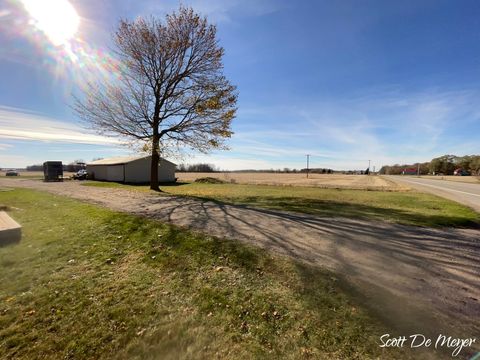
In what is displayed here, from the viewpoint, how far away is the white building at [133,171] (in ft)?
115

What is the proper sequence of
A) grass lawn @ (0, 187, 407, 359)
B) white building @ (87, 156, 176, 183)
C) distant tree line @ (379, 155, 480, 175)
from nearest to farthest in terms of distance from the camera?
grass lawn @ (0, 187, 407, 359)
white building @ (87, 156, 176, 183)
distant tree line @ (379, 155, 480, 175)

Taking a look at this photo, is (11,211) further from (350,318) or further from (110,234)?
(350,318)

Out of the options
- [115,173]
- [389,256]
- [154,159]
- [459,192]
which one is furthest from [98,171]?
[459,192]

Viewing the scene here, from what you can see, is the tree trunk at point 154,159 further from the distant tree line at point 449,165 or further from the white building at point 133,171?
the distant tree line at point 449,165

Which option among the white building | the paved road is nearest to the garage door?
the white building

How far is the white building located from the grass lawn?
30566 mm

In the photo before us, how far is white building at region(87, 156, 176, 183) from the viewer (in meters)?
35.0

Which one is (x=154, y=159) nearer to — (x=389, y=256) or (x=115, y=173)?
(x=389, y=256)

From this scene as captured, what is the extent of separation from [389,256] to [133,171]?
35.4 metres

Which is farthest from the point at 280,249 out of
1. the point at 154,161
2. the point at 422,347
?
the point at 154,161

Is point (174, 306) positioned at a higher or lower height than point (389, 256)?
lower

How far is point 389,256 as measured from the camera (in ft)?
16.9

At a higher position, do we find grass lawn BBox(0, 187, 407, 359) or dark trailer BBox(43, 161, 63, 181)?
dark trailer BBox(43, 161, 63, 181)

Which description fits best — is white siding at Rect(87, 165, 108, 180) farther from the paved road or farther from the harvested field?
the paved road
